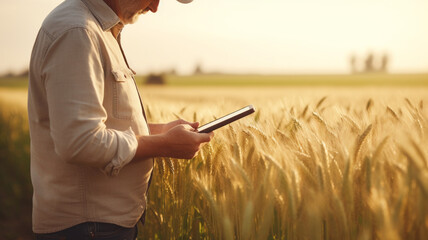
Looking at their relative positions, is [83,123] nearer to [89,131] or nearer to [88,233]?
[89,131]

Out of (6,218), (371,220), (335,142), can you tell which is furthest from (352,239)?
(6,218)

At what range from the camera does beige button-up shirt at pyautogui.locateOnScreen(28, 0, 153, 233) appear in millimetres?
1258

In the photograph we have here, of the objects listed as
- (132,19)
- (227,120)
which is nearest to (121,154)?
(227,120)

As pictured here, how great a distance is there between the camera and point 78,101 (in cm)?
124

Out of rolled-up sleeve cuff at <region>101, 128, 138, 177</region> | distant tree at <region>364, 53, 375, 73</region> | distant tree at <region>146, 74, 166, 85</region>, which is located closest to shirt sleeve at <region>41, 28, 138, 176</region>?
rolled-up sleeve cuff at <region>101, 128, 138, 177</region>

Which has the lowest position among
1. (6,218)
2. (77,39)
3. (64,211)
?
(6,218)

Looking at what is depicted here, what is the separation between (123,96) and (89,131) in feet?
0.74

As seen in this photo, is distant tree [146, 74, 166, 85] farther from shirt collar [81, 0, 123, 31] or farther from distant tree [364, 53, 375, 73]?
distant tree [364, 53, 375, 73]

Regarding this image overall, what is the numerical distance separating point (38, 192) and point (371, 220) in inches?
45.3

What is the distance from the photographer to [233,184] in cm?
138

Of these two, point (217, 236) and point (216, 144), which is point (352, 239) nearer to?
point (217, 236)

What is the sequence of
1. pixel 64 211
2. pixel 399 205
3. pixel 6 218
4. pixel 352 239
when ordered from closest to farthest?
pixel 399 205 → pixel 352 239 → pixel 64 211 → pixel 6 218

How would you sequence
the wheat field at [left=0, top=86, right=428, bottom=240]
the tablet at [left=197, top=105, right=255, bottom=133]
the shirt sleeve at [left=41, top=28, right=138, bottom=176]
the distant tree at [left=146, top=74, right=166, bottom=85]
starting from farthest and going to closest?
the distant tree at [left=146, top=74, right=166, bottom=85] < the tablet at [left=197, top=105, right=255, bottom=133] < the shirt sleeve at [left=41, top=28, right=138, bottom=176] < the wheat field at [left=0, top=86, right=428, bottom=240]

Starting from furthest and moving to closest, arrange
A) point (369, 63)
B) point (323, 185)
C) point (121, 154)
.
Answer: point (369, 63) → point (121, 154) → point (323, 185)
